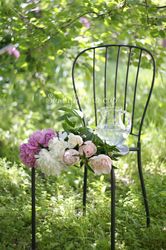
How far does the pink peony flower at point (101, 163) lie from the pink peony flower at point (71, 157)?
0.23 ft

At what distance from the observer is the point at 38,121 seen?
4773mm

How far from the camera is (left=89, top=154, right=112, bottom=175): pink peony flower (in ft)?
6.79

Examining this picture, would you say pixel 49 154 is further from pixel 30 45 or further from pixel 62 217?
pixel 30 45

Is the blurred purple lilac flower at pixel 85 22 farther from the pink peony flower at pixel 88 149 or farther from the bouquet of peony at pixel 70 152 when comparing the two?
the pink peony flower at pixel 88 149

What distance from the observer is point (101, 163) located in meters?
2.07

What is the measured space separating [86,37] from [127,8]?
29.1 inches

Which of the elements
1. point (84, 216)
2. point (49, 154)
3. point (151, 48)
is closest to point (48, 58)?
point (151, 48)

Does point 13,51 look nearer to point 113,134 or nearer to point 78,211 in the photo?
point 78,211

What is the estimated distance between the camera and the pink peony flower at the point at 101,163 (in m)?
2.07

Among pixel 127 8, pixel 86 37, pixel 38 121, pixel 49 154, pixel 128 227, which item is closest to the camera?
pixel 49 154

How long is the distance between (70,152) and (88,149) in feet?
Result: 0.26

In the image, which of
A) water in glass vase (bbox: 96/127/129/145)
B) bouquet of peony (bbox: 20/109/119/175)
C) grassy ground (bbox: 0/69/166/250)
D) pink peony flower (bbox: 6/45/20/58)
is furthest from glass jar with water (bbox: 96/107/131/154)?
pink peony flower (bbox: 6/45/20/58)

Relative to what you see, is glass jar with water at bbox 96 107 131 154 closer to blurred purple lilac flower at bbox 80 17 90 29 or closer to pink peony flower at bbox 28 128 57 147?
pink peony flower at bbox 28 128 57 147

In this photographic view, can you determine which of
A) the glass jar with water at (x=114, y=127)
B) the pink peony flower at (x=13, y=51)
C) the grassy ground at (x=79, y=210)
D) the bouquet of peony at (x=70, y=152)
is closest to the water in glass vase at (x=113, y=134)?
the glass jar with water at (x=114, y=127)
